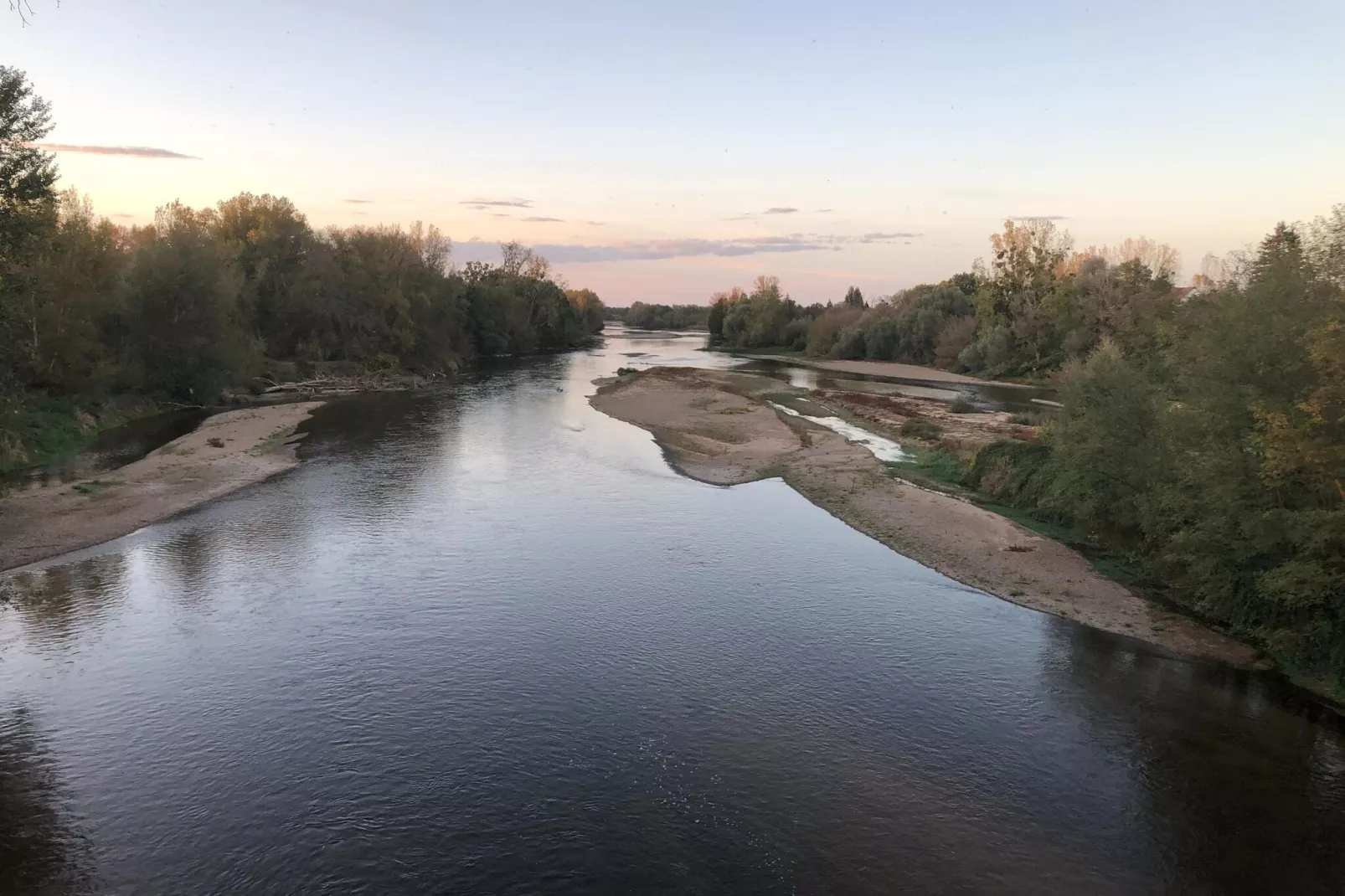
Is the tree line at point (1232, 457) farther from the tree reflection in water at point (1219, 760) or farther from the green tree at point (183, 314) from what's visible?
the green tree at point (183, 314)

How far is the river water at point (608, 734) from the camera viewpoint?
37.7 feet

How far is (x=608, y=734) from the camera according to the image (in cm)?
1484

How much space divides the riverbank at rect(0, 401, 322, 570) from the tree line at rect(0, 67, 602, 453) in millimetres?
4047

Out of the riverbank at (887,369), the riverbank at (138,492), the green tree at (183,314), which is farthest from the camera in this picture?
the riverbank at (887,369)

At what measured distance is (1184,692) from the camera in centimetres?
1717

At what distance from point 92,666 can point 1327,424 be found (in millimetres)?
27830

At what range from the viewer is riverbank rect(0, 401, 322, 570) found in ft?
83.1

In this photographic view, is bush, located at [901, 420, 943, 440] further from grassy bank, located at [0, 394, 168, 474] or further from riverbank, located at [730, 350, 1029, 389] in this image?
grassy bank, located at [0, 394, 168, 474]

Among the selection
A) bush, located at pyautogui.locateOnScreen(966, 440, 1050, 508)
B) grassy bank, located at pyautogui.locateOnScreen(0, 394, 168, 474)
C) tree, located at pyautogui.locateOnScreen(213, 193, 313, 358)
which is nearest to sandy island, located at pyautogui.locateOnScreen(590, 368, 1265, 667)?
bush, located at pyautogui.locateOnScreen(966, 440, 1050, 508)

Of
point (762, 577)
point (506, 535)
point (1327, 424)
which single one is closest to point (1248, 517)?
point (1327, 424)

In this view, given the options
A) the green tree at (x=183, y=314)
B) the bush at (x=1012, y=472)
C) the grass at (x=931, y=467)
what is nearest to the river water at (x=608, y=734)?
the bush at (x=1012, y=472)

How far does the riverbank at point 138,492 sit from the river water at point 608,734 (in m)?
2.33

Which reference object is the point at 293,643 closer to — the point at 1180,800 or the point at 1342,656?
the point at 1180,800

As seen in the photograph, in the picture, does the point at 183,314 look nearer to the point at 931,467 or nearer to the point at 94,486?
the point at 94,486
